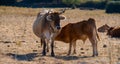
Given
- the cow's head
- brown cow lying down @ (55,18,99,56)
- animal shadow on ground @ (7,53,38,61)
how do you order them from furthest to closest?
brown cow lying down @ (55,18,99,56)
the cow's head
animal shadow on ground @ (7,53,38,61)

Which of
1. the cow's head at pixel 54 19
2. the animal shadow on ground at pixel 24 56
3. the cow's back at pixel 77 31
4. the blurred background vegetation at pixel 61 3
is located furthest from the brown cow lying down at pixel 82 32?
the blurred background vegetation at pixel 61 3

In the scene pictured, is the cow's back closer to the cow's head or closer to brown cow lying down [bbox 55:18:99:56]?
brown cow lying down [bbox 55:18:99:56]

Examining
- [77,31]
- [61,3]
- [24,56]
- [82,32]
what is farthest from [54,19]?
[61,3]

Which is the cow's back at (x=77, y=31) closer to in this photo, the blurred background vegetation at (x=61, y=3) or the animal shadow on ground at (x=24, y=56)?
the animal shadow on ground at (x=24, y=56)

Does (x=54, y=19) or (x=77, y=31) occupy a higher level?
(x=54, y=19)

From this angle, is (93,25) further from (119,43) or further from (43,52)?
(119,43)

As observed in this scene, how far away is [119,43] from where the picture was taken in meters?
19.0

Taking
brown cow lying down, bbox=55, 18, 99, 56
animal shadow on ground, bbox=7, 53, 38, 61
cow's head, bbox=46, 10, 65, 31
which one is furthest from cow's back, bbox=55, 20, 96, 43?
animal shadow on ground, bbox=7, 53, 38, 61

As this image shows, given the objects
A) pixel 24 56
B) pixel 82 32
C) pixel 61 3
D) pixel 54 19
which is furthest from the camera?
pixel 61 3

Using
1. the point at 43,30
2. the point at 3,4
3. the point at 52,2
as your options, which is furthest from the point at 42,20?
the point at 52,2

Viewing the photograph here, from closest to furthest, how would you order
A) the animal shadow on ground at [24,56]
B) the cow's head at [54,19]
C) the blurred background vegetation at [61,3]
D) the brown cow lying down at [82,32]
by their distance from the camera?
the animal shadow on ground at [24,56], the cow's head at [54,19], the brown cow lying down at [82,32], the blurred background vegetation at [61,3]

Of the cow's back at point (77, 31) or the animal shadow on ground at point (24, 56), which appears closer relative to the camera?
the animal shadow on ground at point (24, 56)

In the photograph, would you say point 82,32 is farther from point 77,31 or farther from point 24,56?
point 24,56

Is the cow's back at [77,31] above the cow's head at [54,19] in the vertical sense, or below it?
below
